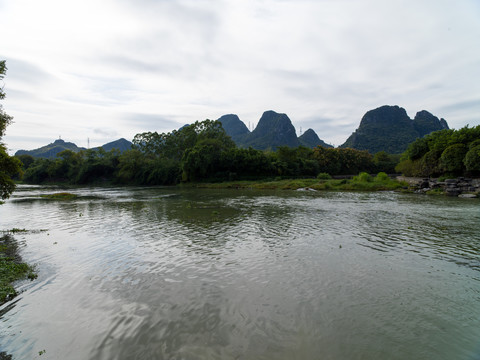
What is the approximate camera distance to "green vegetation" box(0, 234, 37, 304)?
8.05 metres

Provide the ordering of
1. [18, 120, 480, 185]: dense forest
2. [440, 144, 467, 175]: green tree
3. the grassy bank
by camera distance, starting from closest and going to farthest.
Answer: [440, 144, 467, 175]: green tree → [18, 120, 480, 185]: dense forest → the grassy bank

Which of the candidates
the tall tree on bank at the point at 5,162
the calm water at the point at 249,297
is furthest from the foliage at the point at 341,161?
the tall tree on bank at the point at 5,162

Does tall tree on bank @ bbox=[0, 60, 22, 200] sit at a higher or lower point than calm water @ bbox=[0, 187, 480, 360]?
higher

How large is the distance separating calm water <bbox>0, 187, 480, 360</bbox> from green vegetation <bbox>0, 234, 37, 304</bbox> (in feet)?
1.23

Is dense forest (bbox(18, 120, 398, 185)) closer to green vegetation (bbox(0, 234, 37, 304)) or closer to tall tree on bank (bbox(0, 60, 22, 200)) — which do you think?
tall tree on bank (bbox(0, 60, 22, 200))

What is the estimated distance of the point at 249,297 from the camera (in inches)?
313

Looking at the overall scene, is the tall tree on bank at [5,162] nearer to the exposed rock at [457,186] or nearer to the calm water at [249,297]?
the calm water at [249,297]

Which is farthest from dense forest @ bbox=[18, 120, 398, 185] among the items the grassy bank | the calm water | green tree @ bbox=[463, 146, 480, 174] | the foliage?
the calm water

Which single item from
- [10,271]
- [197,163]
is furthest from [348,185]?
[10,271]

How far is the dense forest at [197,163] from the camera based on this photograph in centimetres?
7244

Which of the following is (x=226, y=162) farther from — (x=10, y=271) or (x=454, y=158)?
(x=10, y=271)

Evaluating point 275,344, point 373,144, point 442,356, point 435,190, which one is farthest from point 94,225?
point 373,144

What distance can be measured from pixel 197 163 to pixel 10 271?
60.2 meters

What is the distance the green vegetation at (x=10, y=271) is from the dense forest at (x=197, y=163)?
189 ft
